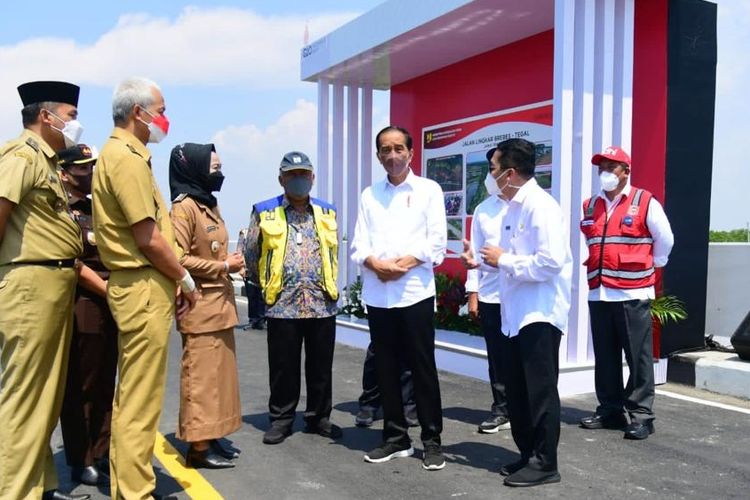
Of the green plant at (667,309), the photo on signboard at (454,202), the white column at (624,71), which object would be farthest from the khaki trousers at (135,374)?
the photo on signboard at (454,202)

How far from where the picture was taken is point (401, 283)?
4113 mm

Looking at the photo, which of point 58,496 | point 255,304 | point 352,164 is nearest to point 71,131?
point 58,496

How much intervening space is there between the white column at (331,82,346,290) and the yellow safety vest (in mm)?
5990

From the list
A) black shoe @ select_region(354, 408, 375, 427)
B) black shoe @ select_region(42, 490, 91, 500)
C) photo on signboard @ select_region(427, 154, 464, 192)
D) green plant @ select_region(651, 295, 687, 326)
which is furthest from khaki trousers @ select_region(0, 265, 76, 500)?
photo on signboard @ select_region(427, 154, 464, 192)

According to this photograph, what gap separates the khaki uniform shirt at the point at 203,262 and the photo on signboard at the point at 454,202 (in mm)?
6084

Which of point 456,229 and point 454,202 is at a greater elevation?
point 454,202

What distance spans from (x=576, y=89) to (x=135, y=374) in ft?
15.8

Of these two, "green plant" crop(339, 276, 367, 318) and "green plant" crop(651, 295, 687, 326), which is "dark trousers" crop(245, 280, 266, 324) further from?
"green plant" crop(651, 295, 687, 326)

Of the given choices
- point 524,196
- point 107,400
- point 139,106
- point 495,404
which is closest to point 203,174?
point 139,106

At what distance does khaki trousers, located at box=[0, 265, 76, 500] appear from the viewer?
3271 millimetres

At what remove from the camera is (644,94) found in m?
6.84

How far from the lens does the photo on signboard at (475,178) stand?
9.38 metres

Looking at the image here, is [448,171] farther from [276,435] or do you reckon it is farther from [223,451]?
[223,451]

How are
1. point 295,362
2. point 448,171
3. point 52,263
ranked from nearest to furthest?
point 52,263, point 295,362, point 448,171
